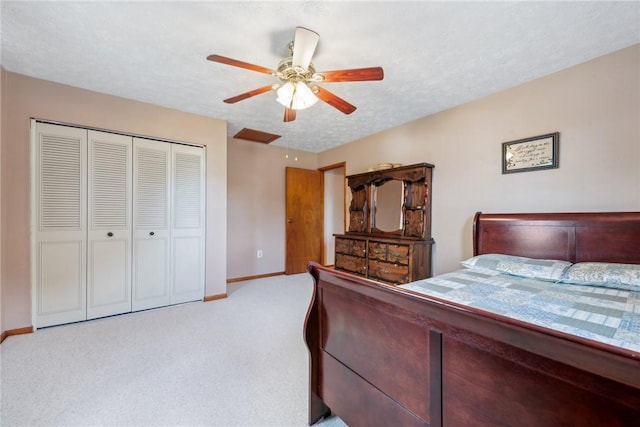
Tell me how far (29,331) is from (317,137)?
3926mm

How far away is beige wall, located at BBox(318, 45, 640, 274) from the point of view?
1.95 meters

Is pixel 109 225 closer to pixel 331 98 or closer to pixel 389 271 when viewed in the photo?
pixel 331 98

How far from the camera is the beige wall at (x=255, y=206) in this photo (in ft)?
14.0

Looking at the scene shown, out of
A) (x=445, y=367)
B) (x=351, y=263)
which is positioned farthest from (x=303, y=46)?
(x=351, y=263)

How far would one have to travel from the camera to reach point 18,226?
2.35 meters

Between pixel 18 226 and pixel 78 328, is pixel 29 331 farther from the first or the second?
pixel 18 226

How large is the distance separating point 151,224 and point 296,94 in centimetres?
231

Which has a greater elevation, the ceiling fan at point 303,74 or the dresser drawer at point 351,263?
the ceiling fan at point 303,74

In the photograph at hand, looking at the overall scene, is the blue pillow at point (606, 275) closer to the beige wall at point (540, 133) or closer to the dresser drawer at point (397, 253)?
the beige wall at point (540, 133)

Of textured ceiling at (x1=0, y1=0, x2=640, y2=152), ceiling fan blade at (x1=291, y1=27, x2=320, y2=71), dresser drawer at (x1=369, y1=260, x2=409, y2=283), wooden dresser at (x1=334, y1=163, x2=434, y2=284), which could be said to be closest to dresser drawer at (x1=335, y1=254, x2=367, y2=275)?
wooden dresser at (x1=334, y1=163, x2=434, y2=284)

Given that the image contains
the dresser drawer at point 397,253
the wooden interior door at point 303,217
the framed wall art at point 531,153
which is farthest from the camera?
the wooden interior door at point 303,217

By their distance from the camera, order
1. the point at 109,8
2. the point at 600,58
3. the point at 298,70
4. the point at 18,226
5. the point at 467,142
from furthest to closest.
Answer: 1. the point at 467,142
2. the point at 18,226
3. the point at 600,58
4. the point at 298,70
5. the point at 109,8

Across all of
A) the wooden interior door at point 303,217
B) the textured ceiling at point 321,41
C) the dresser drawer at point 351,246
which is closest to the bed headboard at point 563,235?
the textured ceiling at point 321,41

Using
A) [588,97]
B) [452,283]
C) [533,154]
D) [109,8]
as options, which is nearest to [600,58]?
[588,97]
